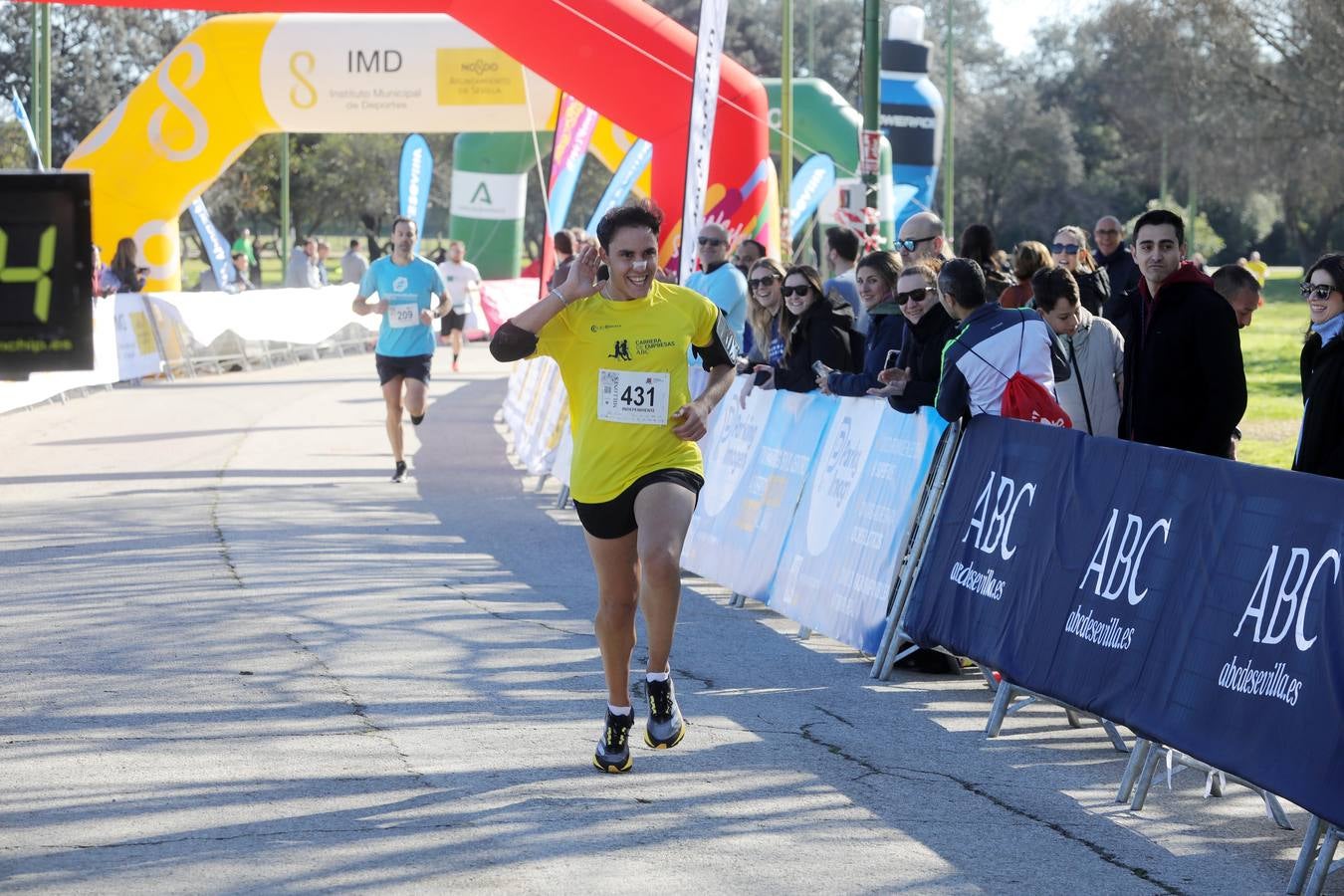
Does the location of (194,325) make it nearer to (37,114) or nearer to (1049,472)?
(37,114)

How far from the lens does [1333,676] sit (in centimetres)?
517

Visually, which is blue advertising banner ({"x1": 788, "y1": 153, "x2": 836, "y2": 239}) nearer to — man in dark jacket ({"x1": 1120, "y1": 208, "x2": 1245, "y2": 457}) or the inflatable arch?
the inflatable arch

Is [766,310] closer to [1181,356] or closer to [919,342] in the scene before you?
[919,342]

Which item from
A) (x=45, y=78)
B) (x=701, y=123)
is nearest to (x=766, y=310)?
(x=701, y=123)

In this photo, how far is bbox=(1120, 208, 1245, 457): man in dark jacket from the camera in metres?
7.35

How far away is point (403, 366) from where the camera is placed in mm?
14961

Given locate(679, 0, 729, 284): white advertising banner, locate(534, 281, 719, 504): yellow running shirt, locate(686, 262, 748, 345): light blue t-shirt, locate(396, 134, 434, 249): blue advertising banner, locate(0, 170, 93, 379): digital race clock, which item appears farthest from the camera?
locate(396, 134, 434, 249): blue advertising banner

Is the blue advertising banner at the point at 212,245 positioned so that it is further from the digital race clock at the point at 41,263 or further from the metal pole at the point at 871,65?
the digital race clock at the point at 41,263

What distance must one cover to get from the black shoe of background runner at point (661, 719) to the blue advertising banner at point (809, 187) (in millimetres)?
20017

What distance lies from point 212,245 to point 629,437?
1165 inches

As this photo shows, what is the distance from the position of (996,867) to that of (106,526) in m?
8.31

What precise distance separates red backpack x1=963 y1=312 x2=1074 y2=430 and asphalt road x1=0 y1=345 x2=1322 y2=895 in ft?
3.84

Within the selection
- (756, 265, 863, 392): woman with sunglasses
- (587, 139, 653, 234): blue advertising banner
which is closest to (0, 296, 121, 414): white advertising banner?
(587, 139, 653, 234): blue advertising banner

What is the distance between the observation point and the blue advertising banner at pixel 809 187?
1044 inches
